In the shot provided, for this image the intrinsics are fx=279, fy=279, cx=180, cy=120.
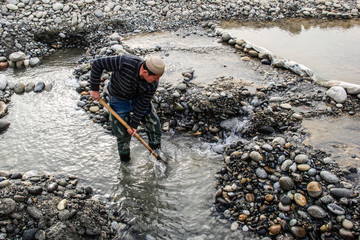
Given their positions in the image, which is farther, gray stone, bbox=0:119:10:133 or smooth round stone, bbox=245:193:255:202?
gray stone, bbox=0:119:10:133

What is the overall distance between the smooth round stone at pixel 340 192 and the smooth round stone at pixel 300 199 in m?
0.39

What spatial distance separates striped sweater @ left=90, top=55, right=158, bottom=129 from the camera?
13.2ft

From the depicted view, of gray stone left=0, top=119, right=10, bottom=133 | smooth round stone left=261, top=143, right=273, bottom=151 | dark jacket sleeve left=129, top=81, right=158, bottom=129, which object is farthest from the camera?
gray stone left=0, top=119, right=10, bottom=133

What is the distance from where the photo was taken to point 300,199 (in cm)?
394

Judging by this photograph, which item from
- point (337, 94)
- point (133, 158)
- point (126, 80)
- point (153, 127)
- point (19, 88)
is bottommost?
point (133, 158)

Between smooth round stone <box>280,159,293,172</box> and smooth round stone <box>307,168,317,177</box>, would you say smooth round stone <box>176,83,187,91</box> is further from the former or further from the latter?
smooth round stone <box>307,168,317,177</box>

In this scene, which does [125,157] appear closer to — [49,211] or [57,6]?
[49,211]

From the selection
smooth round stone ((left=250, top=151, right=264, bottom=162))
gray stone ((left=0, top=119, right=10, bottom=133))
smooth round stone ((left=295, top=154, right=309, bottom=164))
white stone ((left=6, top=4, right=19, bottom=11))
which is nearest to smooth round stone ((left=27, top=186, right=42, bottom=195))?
gray stone ((left=0, top=119, right=10, bottom=133))

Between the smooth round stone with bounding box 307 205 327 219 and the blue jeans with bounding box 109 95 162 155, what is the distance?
273 centimetres

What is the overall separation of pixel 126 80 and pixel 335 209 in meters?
3.39

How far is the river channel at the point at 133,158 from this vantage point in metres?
4.28

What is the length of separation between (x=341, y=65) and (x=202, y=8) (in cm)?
598

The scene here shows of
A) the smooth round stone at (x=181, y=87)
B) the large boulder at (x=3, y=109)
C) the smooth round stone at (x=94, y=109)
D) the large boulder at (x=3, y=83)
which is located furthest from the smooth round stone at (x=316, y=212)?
the large boulder at (x=3, y=83)

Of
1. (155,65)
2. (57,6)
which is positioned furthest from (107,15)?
(155,65)
